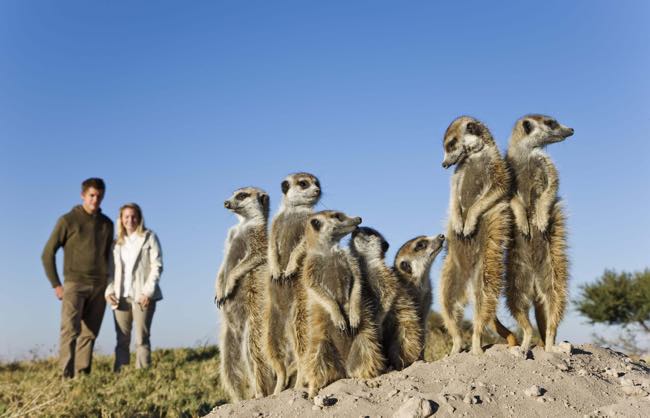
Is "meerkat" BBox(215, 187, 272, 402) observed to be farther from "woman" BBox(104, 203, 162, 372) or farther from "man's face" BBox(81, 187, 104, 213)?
Result: "man's face" BBox(81, 187, 104, 213)

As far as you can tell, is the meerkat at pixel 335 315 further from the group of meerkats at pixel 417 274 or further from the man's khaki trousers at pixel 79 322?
the man's khaki trousers at pixel 79 322

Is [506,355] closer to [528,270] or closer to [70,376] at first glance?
[528,270]

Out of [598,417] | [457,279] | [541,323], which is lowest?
[598,417]

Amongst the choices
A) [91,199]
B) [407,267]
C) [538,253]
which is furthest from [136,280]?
[538,253]

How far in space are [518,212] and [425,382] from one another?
5.07 ft

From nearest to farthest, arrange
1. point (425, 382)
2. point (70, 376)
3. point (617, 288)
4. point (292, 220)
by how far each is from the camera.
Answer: point (425, 382) < point (292, 220) < point (70, 376) < point (617, 288)

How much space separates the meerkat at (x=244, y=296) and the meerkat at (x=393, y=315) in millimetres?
969

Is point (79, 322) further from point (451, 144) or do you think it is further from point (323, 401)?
point (451, 144)

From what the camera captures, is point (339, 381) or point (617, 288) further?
point (617, 288)

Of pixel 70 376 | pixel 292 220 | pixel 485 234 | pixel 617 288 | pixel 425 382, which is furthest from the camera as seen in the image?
pixel 617 288

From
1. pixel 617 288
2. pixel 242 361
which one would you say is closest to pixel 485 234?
pixel 242 361

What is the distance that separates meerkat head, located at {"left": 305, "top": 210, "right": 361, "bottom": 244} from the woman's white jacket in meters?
5.19

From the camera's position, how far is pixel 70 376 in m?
10.4

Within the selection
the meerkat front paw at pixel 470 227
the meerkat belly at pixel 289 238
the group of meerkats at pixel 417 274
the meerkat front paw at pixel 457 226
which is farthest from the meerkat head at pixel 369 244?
the meerkat front paw at pixel 470 227
